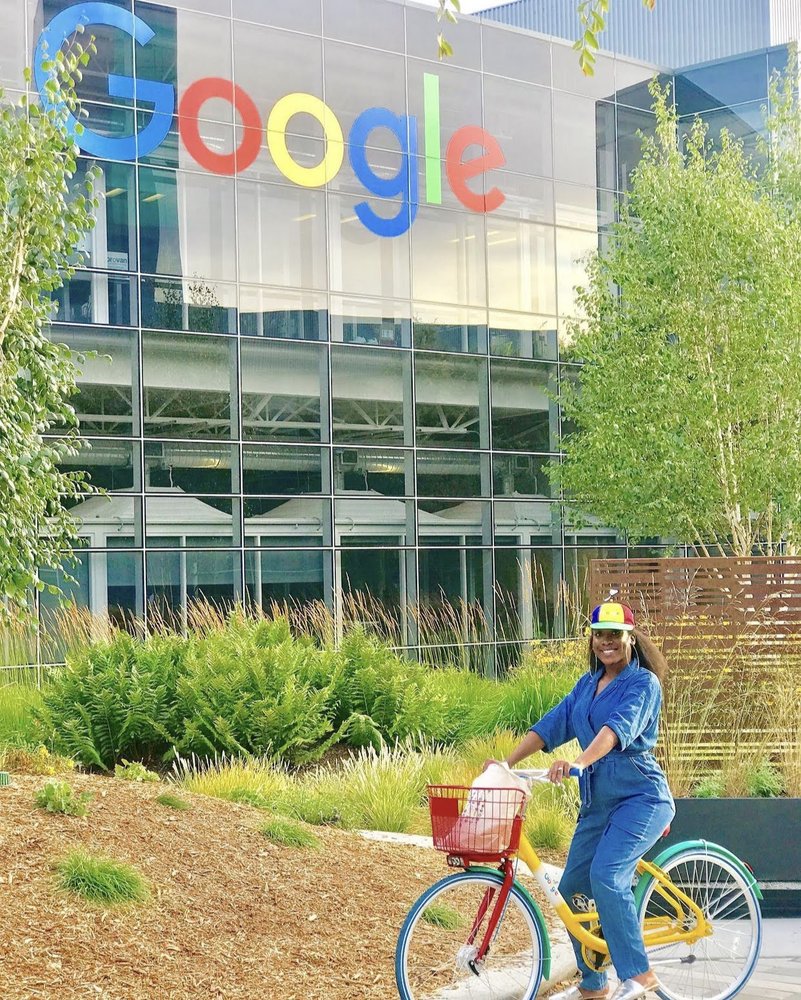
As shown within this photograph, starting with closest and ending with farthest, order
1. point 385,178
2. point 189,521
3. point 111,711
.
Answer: point 111,711 < point 189,521 < point 385,178

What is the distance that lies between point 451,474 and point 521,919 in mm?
19204

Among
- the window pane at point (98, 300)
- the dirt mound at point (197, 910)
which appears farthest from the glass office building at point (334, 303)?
the dirt mound at point (197, 910)

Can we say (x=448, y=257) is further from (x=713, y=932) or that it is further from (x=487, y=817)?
(x=487, y=817)

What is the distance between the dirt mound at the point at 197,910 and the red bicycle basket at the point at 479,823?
1.06 m

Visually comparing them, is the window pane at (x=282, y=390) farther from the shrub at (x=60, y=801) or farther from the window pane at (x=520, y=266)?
the shrub at (x=60, y=801)

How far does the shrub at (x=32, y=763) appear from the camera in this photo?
9.42m

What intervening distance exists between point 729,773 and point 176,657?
227 inches

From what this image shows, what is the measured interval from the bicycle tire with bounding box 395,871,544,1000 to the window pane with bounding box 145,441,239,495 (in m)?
15.9

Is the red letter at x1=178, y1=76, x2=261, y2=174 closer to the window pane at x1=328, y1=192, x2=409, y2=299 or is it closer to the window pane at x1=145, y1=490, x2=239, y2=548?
the window pane at x1=328, y1=192, x2=409, y2=299

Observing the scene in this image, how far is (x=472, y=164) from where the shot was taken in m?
25.8

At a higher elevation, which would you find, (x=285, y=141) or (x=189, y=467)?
(x=285, y=141)

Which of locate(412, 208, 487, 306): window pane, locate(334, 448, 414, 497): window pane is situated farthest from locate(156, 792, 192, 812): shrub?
locate(412, 208, 487, 306): window pane

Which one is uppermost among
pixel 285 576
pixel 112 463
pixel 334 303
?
pixel 334 303

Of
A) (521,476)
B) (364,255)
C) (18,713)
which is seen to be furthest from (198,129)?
(18,713)
